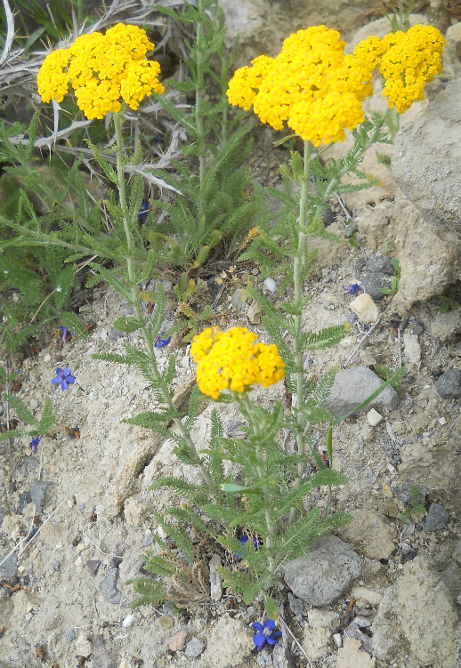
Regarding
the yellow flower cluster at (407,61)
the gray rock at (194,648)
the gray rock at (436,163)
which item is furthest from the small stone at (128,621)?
the yellow flower cluster at (407,61)

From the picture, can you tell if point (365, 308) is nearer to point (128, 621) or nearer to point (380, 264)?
point (380, 264)

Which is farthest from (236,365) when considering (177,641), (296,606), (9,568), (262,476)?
(9,568)

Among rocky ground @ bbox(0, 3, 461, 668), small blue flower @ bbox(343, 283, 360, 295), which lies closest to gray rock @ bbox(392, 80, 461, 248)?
rocky ground @ bbox(0, 3, 461, 668)

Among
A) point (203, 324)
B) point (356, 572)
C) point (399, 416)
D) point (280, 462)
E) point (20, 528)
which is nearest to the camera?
point (280, 462)

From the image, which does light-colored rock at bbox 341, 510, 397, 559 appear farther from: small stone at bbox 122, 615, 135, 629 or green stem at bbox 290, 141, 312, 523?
small stone at bbox 122, 615, 135, 629

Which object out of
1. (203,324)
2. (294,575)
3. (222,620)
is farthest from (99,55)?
(222,620)

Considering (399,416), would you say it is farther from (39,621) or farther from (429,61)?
(39,621)
